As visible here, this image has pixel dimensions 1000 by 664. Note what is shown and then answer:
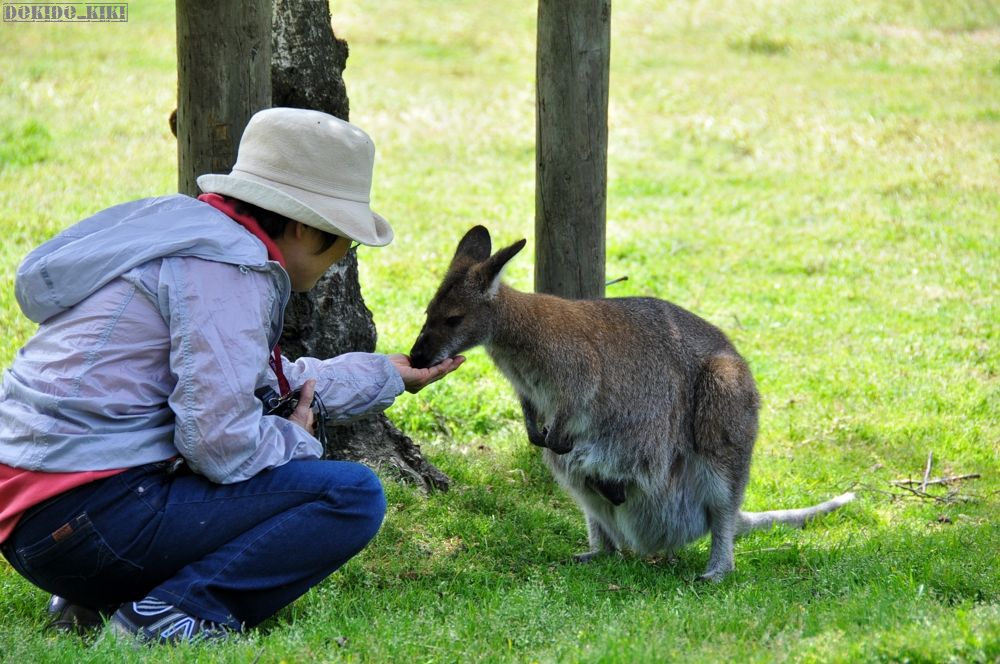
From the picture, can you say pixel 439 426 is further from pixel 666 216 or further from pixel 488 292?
pixel 666 216

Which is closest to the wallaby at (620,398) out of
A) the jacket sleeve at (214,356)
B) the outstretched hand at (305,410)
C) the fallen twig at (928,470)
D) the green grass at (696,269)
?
the green grass at (696,269)

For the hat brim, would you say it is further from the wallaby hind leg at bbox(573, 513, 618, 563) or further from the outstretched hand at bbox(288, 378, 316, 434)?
the wallaby hind leg at bbox(573, 513, 618, 563)

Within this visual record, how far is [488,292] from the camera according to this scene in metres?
4.43

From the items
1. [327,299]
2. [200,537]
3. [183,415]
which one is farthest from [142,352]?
[327,299]

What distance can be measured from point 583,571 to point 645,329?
Result: 1014 millimetres

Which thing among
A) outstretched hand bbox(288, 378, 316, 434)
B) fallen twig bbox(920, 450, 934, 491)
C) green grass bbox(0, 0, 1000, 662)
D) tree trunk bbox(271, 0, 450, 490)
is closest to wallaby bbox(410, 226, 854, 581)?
green grass bbox(0, 0, 1000, 662)

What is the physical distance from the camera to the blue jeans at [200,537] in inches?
125

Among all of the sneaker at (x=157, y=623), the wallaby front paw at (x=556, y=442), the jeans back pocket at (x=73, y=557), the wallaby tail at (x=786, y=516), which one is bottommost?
the wallaby tail at (x=786, y=516)

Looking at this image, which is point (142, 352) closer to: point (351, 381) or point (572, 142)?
point (351, 381)

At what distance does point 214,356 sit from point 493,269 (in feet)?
4.93

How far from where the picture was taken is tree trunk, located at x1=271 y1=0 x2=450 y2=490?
4793mm

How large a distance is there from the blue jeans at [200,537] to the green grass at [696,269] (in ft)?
0.64

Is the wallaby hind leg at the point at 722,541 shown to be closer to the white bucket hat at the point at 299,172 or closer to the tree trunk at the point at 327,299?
the tree trunk at the point at 327,299

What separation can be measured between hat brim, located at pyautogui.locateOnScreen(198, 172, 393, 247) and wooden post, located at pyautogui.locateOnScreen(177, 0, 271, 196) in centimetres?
46
